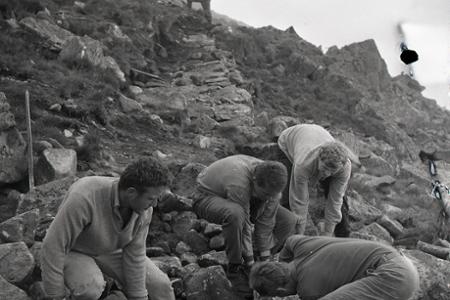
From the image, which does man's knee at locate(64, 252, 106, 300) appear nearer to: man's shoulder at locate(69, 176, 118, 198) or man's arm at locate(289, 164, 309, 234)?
man's shoulder at locate(69, 176, 118, 198)

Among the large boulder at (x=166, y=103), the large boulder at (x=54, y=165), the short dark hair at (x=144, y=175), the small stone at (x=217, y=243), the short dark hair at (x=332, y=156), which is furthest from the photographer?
the large boulder at (x=166, y=103)

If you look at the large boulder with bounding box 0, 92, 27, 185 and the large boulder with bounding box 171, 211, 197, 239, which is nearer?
the large boulder with bounding box 171, 211, 197, 239

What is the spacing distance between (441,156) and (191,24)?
427 inches

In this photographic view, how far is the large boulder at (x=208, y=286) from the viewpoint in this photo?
189 inches

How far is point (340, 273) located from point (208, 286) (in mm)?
1494

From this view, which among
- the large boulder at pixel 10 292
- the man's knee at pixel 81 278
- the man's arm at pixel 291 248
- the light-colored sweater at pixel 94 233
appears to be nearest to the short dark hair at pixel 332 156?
the man's arm at pixel 291 248

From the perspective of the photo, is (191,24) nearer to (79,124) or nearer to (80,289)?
(79,124)

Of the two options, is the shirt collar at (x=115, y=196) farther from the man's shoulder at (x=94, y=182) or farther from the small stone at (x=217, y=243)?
the small stone at (x=217, y=243)

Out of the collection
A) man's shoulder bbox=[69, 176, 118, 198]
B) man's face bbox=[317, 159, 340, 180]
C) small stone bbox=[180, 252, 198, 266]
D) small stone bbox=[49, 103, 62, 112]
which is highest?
man's shoulder bbox=[69, 176, 118, 198]

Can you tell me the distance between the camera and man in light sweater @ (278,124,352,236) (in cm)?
535

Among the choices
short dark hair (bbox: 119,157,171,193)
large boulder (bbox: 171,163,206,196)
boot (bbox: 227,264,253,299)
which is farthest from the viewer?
large boulder (bbox: 171,163,206,196)

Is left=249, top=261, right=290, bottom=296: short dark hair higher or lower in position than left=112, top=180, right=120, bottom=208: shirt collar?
lower

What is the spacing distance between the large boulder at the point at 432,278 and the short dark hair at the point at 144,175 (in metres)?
2.92

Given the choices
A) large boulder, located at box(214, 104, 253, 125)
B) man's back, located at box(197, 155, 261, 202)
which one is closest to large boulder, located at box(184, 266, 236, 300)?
man's back, located at box(197, 155, 261, 202)
